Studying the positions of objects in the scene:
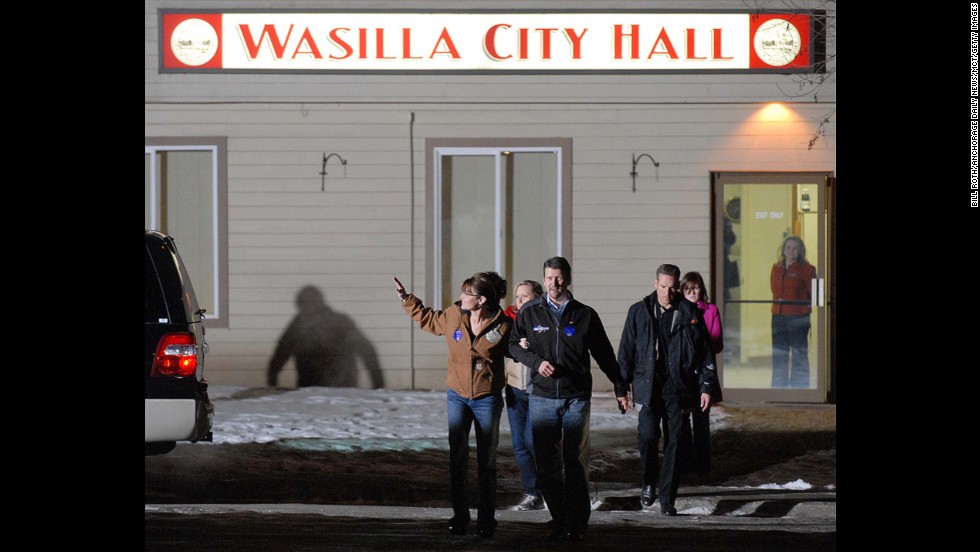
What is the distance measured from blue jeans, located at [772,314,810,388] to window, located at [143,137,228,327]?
6364 mm

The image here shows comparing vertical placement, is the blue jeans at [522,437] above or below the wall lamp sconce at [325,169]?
below

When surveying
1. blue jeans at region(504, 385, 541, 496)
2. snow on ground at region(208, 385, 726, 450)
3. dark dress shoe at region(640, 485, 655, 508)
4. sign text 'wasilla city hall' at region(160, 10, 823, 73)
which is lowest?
dark dress shoe at region(640, 485, 655, 508)

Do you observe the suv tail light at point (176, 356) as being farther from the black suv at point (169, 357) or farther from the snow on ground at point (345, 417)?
the snow on ground at point (345, 417)

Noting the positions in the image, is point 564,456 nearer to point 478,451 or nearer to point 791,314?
point 478,451

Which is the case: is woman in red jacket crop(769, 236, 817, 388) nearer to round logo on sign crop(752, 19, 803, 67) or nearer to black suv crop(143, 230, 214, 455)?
round logo on sign crop(752, 19, 803, 67)

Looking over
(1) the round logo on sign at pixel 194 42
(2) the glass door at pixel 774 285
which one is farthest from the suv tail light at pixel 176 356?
(2) the glass door at pixel 774 285

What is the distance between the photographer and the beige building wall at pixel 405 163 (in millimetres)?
15328

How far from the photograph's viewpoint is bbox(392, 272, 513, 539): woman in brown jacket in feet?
27.7

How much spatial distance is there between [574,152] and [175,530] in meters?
8.07

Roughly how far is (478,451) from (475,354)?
618mm

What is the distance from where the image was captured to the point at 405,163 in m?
15.5

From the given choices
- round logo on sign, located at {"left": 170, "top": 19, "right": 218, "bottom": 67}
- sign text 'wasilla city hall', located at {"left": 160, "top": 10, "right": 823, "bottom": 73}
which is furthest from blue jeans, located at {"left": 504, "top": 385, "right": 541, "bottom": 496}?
round logo on sign, located at {"left": 170, "top": 19, "right": 218, "bottom": 67}

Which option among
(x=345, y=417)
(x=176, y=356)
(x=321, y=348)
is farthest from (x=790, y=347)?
(x=176, y=356)
